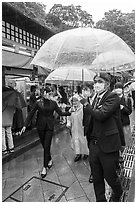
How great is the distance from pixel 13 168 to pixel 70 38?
3.15 metres

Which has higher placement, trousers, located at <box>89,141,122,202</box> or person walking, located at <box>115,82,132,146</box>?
person walking, located at <box>115,82,132,146</box>

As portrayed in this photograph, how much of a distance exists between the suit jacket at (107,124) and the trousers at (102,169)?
11cm

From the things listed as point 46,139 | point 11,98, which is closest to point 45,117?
point 46,139

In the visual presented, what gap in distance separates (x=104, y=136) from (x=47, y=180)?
6.24 ft

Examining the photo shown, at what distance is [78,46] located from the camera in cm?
293

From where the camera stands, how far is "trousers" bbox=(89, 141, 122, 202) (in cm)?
245

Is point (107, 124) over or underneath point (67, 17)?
underneath

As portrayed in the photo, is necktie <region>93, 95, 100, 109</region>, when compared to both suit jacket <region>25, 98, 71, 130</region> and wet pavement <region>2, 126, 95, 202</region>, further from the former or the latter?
wet pavement <region>2, 126, 95, 202</region>

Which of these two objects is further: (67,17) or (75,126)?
(67,17)

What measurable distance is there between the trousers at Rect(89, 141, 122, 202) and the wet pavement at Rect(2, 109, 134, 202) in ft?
1.95

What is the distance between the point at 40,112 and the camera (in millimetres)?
3947

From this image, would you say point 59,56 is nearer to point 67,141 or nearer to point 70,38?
point 70,38

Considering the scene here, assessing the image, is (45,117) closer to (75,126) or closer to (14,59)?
(75,126)

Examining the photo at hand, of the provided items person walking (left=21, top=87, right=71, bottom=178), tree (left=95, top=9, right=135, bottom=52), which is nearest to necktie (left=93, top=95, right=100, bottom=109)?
person walking (left=21, top=87, right=71, bottom=178)
